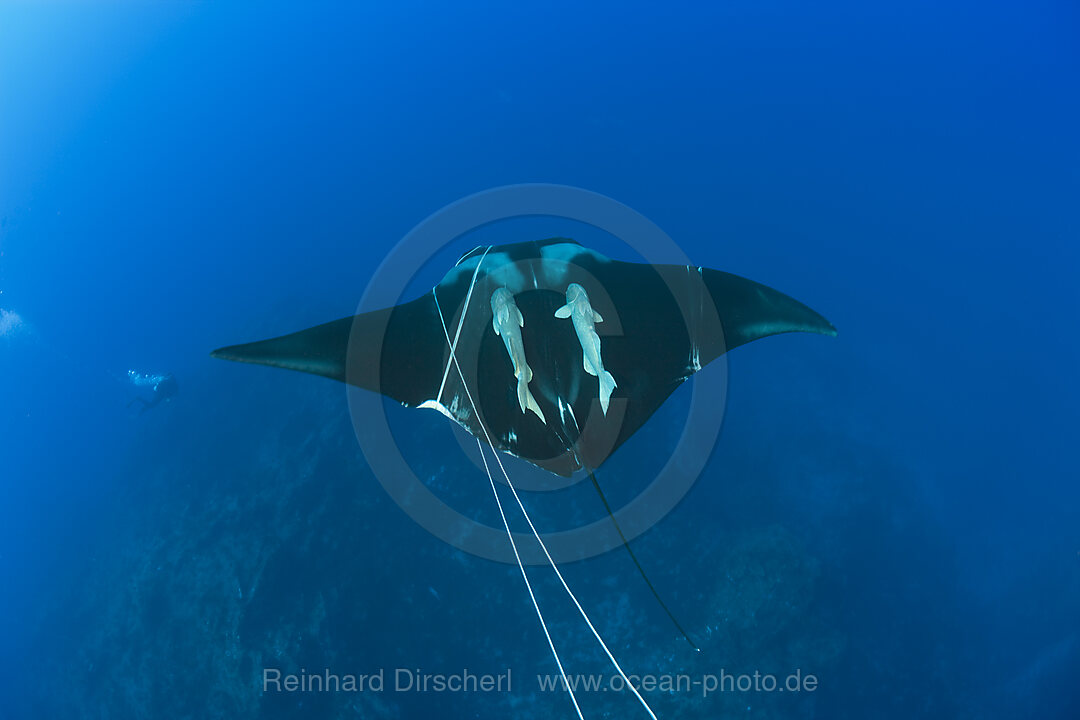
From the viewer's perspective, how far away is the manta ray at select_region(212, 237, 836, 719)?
673cm

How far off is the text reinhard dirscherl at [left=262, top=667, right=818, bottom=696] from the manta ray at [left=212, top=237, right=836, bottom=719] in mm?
10356

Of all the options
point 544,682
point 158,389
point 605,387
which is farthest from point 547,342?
point 158,389

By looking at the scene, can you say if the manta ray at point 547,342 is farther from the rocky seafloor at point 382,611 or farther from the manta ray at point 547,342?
the rocky seafloor at point 382,611

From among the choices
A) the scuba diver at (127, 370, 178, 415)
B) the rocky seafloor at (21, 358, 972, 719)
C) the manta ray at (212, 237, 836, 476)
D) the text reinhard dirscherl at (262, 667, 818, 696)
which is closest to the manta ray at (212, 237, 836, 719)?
the manta ray at (212, 237, 836, 476)

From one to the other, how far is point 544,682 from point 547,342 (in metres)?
13.1

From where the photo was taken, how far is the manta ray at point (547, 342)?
6.73 meters

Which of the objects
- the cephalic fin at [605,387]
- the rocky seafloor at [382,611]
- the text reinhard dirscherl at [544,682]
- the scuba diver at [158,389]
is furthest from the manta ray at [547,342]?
the scuba diver at [158,389]

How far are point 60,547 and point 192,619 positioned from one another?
1105 cm

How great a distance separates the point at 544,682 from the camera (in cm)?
1486

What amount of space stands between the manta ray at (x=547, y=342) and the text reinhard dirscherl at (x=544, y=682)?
10.4 meters

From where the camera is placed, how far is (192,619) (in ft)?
57.6

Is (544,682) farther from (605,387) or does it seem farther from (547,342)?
(547,342)

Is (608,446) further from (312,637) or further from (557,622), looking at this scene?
(312,637)

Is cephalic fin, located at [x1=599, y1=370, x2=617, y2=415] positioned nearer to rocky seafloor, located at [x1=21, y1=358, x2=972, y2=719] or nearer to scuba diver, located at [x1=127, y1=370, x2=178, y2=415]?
rocky seafloor, located at [x1=21, y1=358, x2=972, y2=719]
